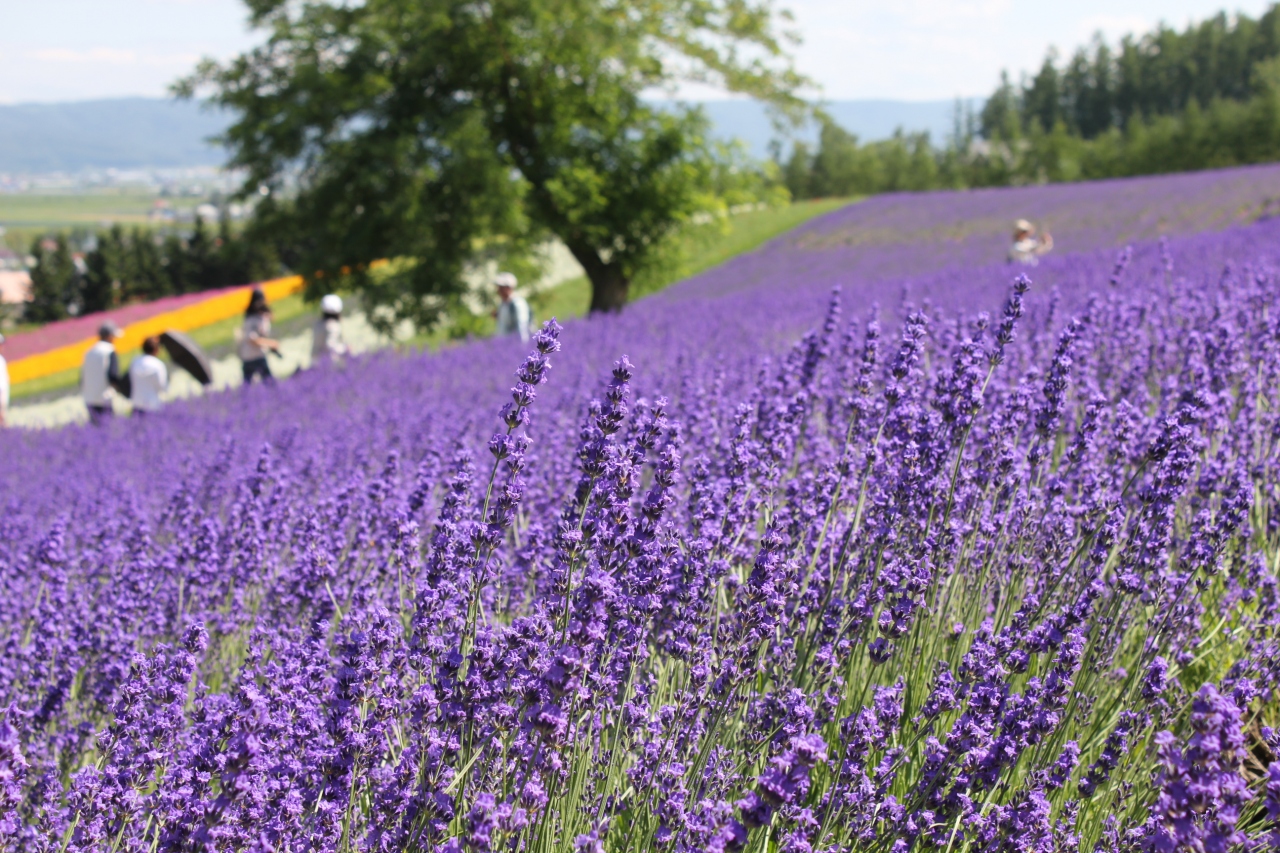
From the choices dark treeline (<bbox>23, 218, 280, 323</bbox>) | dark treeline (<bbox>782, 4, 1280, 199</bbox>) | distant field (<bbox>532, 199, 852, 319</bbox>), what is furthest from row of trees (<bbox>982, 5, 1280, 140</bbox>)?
dark treeline (<bbox>23, 218, 280, 323</bbox>)

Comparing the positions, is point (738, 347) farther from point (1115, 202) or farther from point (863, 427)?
point (1115, 202)

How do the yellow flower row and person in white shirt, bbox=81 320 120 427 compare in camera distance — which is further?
the yellow flower row

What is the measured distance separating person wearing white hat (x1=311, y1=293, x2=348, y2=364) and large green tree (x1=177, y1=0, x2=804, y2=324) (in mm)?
3472

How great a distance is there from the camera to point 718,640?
2.51 m

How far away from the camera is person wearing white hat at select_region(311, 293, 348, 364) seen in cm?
1048

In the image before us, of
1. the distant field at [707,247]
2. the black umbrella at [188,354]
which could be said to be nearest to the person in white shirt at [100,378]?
the black umbrella at [188,354]

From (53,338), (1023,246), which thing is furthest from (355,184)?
(53,338)

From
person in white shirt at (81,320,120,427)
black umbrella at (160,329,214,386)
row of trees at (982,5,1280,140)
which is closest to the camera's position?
person in white shirt at (81,320,120,427)

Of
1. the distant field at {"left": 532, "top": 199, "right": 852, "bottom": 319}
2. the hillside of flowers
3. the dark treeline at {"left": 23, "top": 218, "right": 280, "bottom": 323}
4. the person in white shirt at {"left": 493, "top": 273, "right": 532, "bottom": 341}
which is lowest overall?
the hillside of flowers

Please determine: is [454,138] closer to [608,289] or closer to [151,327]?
[608,289]

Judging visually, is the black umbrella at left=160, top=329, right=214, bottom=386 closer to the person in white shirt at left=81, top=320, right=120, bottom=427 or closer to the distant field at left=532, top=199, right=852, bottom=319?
the person in white shirt at left=81, top=320, right=120, bottom=427

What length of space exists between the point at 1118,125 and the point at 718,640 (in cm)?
10224

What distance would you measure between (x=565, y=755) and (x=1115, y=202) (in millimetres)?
28354

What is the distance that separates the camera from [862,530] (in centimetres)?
292
